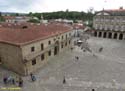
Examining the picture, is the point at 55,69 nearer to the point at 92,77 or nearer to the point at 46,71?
the point at 46,71

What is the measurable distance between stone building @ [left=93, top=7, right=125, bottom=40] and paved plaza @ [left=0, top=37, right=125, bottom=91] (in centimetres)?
2777

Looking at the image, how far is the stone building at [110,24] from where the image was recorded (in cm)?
5716

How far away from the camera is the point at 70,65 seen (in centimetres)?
2880

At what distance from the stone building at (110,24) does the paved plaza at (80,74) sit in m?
27.8

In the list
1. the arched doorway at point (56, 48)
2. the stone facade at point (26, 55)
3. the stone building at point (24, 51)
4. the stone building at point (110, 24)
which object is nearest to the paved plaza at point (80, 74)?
the arched doorway at point (56, 48)

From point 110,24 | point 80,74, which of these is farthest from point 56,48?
point 110,24

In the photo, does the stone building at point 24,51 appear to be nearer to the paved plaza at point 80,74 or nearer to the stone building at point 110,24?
the paved plaza at point 80,74

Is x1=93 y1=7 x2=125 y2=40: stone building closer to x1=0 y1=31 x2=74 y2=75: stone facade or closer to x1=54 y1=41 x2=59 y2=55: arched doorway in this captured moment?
x1=54 y1=41 x2=59 y2=55: arched doorway

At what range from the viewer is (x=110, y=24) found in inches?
2340

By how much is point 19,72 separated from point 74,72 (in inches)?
390

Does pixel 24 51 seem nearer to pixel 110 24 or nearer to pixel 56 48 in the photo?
pixel 56 48

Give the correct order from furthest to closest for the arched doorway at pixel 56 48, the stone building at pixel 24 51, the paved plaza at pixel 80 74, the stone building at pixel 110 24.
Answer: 1. the stone building at pixel 110 24
2. the arched doorway at pixel 56 48
3. the stone building at pixel 24 51
4. the paved plaza at pixel 80 74

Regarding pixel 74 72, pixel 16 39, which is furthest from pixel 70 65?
pixel 16 39

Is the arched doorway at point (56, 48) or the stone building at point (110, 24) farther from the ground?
the stone building at point (110, 24)
